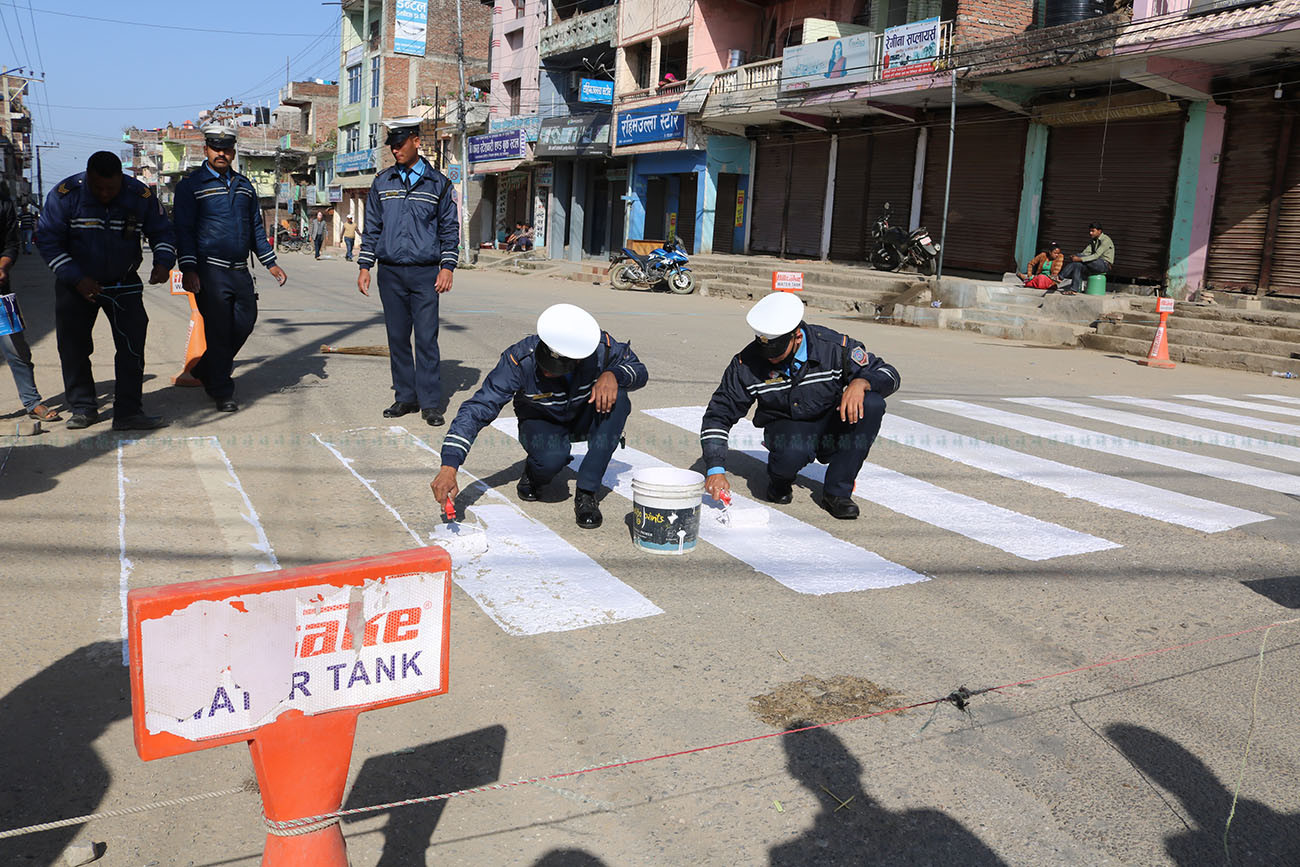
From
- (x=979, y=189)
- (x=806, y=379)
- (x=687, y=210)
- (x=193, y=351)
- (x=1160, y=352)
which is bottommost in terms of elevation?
(x=193, y=351)

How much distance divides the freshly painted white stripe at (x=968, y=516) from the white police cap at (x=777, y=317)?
141 centimetres

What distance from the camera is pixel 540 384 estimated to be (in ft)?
18.1

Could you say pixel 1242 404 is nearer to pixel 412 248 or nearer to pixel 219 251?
pixel 412 248

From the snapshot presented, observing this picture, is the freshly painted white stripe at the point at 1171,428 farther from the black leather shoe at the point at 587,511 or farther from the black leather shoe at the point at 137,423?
the black leather shoe at the point at 137,423

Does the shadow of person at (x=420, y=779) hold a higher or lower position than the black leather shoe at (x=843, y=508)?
lower

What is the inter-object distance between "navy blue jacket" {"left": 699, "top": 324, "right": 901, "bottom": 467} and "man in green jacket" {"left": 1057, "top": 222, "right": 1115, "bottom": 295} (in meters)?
15.3

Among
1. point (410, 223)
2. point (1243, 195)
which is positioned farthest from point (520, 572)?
point (1243, 195)

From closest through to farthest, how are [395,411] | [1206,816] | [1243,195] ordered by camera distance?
[1206,816], [395,411], [1243,195]

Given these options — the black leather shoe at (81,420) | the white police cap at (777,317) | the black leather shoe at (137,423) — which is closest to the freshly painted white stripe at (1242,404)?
the white police cap at (777,317)

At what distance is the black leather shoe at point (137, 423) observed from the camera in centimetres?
727

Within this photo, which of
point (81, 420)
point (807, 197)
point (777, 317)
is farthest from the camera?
point (807, 197)

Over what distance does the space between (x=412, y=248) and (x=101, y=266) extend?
2063 millimetres

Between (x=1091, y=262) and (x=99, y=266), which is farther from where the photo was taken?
(x=1091, y=262)

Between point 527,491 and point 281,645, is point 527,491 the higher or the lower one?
the lower one
